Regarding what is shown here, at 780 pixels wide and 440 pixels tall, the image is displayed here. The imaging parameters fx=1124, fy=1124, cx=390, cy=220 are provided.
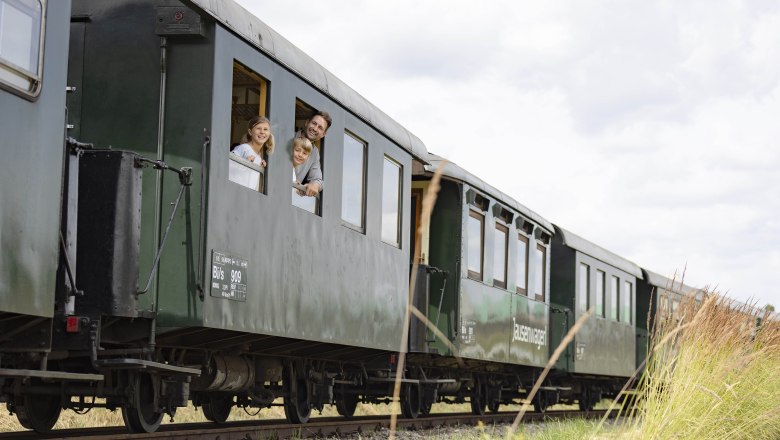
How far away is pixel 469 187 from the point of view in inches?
558

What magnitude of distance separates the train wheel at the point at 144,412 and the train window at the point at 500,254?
7641 millimetres

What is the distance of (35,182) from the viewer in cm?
574

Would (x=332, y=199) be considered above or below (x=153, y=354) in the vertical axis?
above

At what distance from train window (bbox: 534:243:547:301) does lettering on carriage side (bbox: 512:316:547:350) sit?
22.5 inches

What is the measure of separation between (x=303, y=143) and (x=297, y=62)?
2.16 ft

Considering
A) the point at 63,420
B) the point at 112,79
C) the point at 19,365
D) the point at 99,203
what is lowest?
the point at 63,420

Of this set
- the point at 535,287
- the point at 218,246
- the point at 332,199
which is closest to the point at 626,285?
the point at 535,287

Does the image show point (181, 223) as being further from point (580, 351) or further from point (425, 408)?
point (580, 351)

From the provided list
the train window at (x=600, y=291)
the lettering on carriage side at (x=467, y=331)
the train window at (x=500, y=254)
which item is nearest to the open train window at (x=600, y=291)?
the train window at (x=600, y=291)

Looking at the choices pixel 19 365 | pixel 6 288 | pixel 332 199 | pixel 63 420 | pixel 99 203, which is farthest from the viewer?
pixel 63 420

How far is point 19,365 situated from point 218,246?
1.74 metres

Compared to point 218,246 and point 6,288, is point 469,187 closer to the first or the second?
point 218,246

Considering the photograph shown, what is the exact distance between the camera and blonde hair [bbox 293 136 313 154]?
9125 millimetres

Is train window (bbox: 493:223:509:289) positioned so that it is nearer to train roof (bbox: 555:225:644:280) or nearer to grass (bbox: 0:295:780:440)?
train roof (bbox: 555:225:644:280)
